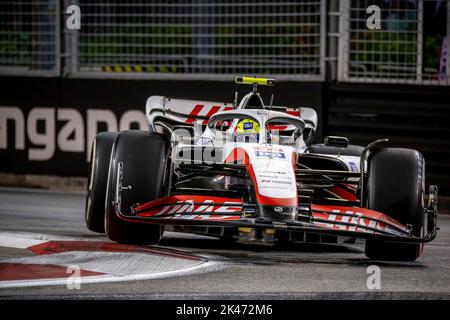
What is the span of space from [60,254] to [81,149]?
5.92 meters

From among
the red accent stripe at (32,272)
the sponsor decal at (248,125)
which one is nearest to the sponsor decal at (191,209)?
the red accent stripe at (32,272)

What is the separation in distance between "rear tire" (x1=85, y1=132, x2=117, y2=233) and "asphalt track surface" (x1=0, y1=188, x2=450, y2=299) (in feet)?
0.67

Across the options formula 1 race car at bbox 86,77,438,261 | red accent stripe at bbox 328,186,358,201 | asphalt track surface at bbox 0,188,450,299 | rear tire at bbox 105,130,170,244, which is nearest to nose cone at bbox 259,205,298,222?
formula 1 race car at bbox 86,77,438,261

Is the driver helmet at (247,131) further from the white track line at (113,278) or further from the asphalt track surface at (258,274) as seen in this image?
the white track line at (113,278)

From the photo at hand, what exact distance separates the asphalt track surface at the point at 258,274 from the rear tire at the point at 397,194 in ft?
0.42

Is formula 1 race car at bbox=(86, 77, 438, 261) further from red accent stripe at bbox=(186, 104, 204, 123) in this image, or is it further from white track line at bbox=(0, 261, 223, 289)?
red accent stripe at bbox=(186, 104, 204, 123)

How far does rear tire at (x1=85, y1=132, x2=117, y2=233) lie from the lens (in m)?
7.80

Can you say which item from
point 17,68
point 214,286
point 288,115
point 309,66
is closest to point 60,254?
point 214,286

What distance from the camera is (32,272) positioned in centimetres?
619

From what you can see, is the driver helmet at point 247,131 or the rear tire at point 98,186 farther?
the driver helmet at point 247,131

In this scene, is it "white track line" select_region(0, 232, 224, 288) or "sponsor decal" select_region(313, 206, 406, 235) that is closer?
"white track line" select_region(0, 232, 224, 288)

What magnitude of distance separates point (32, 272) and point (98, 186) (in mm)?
1694

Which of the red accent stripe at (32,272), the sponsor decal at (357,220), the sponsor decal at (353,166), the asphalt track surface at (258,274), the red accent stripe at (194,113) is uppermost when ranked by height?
the red accent stripe at (194,113)

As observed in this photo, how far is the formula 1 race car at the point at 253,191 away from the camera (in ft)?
22.5
